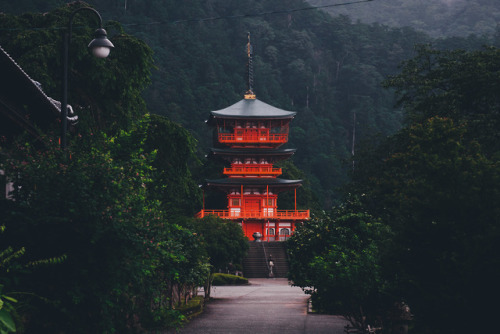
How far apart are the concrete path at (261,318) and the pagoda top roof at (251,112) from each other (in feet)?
110

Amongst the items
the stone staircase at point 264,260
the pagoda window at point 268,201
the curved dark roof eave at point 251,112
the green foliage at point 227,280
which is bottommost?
the green foliage at point 227,280

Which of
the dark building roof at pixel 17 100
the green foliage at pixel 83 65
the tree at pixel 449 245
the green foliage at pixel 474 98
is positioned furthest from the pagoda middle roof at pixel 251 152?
the tree at pixel 449 245

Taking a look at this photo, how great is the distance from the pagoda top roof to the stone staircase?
1256cm

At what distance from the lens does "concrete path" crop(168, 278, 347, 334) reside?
826 inches

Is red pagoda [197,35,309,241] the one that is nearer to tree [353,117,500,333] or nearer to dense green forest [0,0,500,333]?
dense green forest [0,0,500,333]

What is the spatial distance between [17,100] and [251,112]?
179 feet

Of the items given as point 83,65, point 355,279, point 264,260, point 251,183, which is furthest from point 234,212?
point 355,279

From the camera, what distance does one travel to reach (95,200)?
35.2 ft

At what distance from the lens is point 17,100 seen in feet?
47.4

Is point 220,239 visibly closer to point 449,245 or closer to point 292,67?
point 449,245

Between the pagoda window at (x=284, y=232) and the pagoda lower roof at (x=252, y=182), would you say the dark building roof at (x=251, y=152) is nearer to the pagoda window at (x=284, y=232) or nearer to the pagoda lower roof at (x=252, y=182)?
the pagoda lower roof at (x=252, y=182)

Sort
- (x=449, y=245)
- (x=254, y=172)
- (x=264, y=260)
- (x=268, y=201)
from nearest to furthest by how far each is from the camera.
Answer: (x=449, y=245) < (x=264, y=260) < (x=254, y=172) < (x=268, y=201)

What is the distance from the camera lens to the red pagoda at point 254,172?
66250mm

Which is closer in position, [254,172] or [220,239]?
[220,239]
